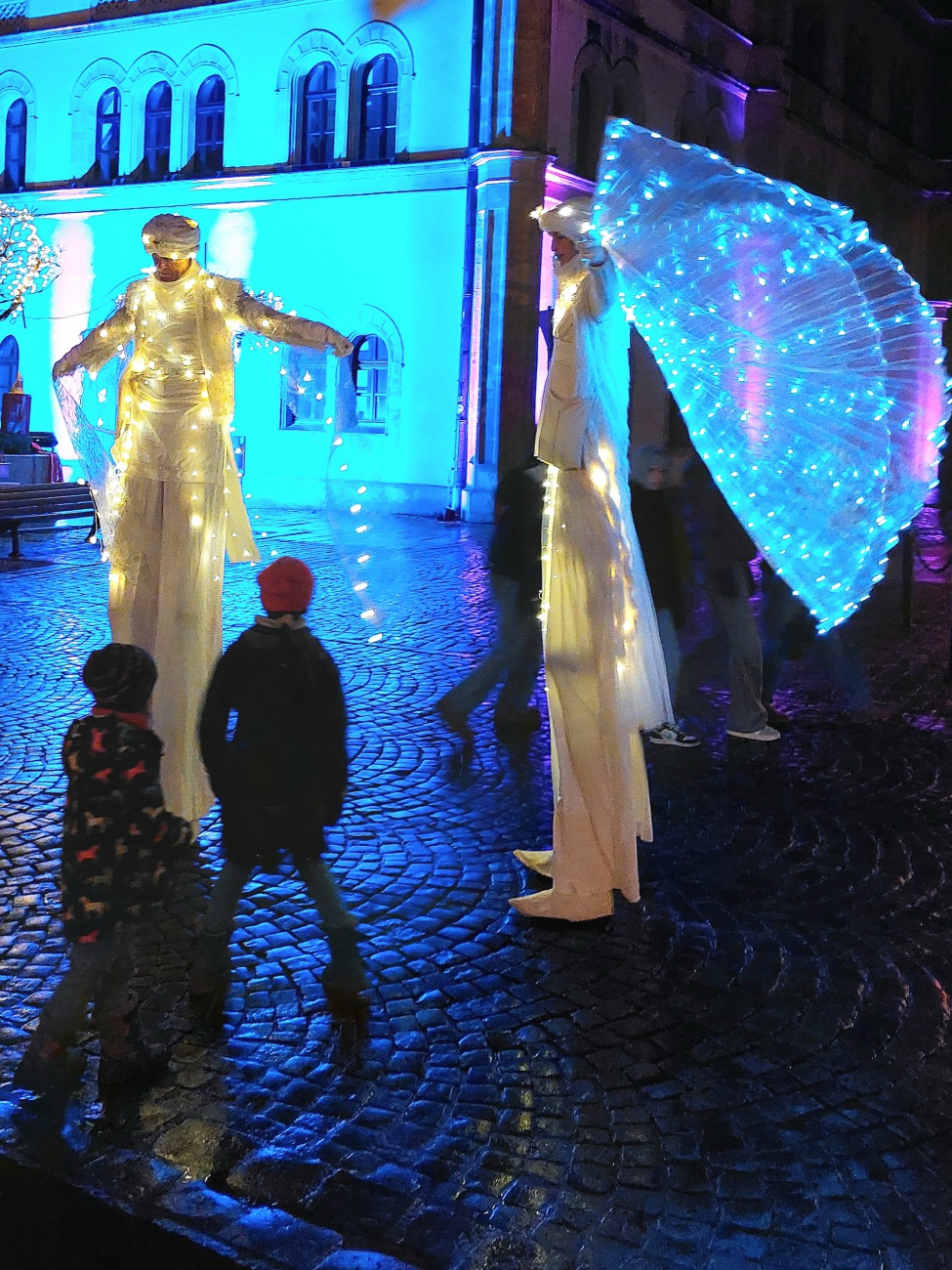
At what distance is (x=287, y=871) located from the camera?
5711 mm

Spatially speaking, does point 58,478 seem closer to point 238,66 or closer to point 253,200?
point 253,200

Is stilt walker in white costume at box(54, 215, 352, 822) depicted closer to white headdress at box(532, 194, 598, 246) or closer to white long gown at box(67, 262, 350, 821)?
white long gown at box(67, 262, 350, 821)

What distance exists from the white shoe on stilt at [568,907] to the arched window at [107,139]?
2833cm

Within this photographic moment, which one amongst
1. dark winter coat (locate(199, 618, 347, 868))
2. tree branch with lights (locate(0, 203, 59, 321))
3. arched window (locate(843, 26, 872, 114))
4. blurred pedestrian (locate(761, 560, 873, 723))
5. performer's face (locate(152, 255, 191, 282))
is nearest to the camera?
dark winter coat (locate(199, 618, 347, 868))

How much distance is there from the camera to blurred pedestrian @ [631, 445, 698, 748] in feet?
27.6

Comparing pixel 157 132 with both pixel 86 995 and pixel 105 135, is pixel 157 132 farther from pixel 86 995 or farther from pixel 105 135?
pixel 86 995

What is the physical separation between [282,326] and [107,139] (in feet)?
89.2

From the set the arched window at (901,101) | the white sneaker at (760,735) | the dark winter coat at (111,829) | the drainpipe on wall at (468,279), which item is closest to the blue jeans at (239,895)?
the dark winter coat at (111,829)

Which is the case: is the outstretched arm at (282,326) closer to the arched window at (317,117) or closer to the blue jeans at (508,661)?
the blue jeans at (508,661)

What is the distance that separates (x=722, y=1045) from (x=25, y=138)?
31819mm

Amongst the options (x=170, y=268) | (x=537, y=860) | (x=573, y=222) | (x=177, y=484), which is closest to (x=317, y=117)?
(x=170, y=268)

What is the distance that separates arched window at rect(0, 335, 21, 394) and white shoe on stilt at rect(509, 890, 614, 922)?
2911 centimetres

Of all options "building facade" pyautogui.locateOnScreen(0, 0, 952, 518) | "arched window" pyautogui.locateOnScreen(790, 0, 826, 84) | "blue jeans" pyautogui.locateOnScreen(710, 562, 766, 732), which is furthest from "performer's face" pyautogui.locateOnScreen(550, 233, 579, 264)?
"arched window" pyautogui.locateOnScreen(790, 0, 826, 84)

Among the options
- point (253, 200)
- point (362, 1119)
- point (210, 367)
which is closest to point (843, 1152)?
point (362, 1119)
